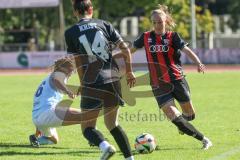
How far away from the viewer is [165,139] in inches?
392

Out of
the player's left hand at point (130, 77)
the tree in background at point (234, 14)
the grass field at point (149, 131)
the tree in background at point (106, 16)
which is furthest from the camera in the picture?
the tree in background at point (234, 14)

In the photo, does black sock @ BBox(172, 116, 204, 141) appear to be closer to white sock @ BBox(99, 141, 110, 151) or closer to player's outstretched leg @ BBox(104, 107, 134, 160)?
player's outstretched leg @ BBox(104, 107, 134, 160)

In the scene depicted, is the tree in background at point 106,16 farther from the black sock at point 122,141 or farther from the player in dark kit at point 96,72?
the black sock at point 122,141

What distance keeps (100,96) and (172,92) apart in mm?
2130

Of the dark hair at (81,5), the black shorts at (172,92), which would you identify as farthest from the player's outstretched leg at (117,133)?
the black shorts at (172,92)

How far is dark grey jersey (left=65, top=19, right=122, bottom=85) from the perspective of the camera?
279 inches

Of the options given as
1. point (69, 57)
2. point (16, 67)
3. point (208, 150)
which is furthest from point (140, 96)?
point (16, 67)

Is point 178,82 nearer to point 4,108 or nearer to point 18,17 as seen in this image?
point 4,108

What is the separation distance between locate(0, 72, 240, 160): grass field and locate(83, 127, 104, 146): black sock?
3.61ft

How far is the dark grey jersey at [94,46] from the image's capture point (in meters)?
7.08

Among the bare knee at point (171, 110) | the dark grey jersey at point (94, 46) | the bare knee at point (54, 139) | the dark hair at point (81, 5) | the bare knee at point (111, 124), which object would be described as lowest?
the bare knee at point (54, 139)

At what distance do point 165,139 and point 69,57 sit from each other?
3147 millimetres

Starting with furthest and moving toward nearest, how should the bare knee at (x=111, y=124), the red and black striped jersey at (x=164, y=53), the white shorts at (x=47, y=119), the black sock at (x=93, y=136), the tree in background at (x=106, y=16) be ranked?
the tree in background at (x=106, y=16) < the red and black striped jersey at (x=164, y=53) < the white shorts at (x=47, y=119) < the bare knee at (x=111, y=124) < the black sock at (x=93, y=136)

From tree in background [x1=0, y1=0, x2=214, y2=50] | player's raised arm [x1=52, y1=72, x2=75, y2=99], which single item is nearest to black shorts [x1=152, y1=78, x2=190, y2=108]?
player's raised arm [x1=52, y1=72, x2=75, y2=99]
